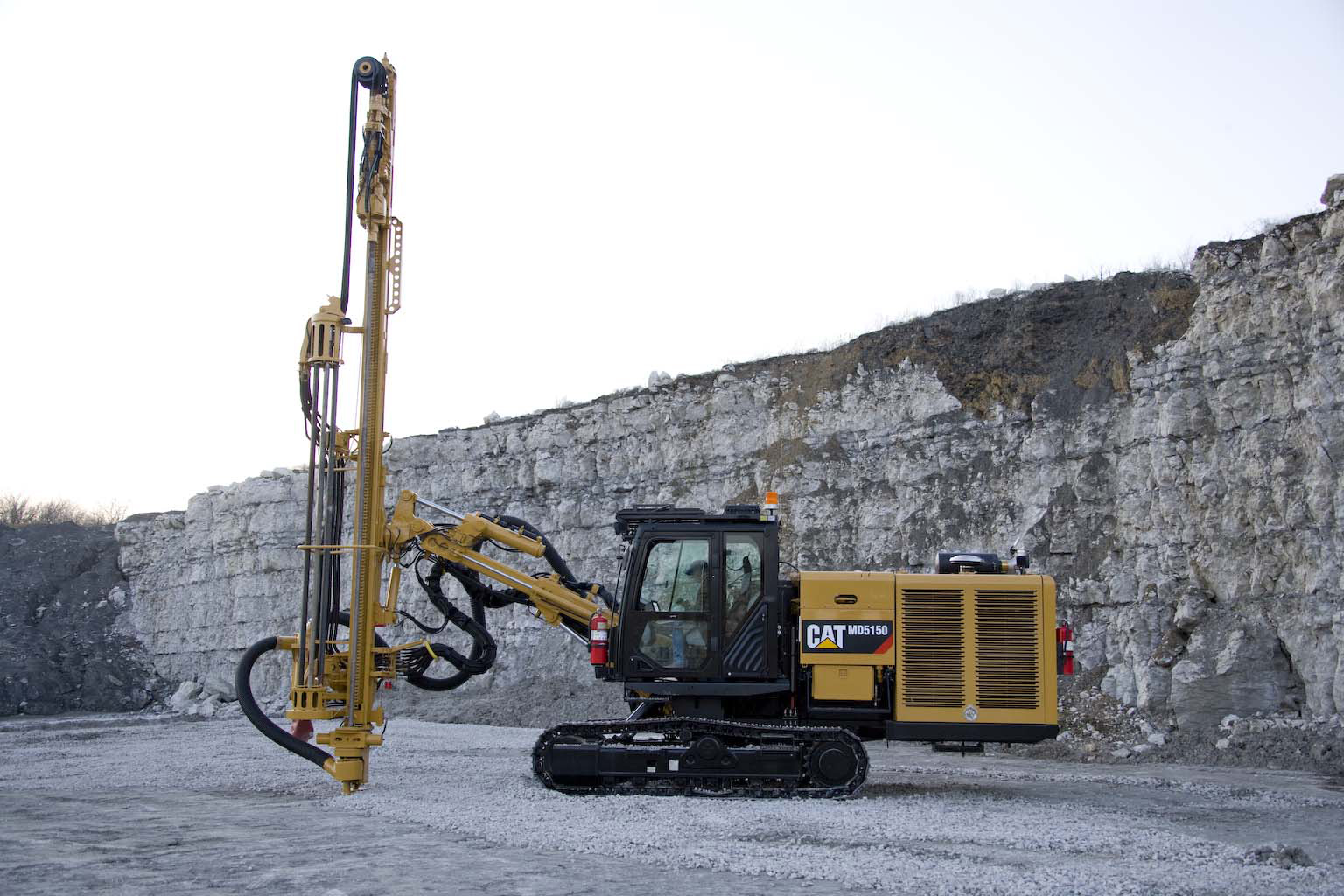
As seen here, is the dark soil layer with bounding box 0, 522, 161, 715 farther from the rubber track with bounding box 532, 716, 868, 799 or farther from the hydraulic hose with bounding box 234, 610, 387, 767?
the rubber track with bounding box 532, 716, 868, 799

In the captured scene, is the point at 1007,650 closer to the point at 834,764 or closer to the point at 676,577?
the point at 834,764

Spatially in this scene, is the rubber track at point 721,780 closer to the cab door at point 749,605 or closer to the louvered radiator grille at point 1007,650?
the cab door at point 749,605

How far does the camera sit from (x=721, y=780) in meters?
10.1

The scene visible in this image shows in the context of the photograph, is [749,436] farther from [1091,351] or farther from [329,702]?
[329,702]

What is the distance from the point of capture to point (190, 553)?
33.2 metres

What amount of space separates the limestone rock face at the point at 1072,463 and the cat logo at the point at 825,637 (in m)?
6.84

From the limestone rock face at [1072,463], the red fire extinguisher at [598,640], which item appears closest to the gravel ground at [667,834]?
the red fire extinguisher at [598,640]

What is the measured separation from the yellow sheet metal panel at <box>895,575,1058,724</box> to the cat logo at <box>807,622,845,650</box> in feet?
1.73

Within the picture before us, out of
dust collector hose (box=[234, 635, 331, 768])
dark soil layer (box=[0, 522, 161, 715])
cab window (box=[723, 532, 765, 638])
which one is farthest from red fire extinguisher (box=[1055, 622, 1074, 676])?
dark soil layer (box=[0, 522, 161, 715])

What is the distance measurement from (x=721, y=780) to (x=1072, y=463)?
1048cm

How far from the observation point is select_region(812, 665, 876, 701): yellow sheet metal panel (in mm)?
10336

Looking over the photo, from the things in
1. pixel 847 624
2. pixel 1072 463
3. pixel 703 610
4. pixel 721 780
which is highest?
pixel 1072 463

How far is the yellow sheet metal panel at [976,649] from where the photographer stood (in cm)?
1025

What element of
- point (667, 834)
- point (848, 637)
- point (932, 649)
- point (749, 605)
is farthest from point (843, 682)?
point (667, 834)
